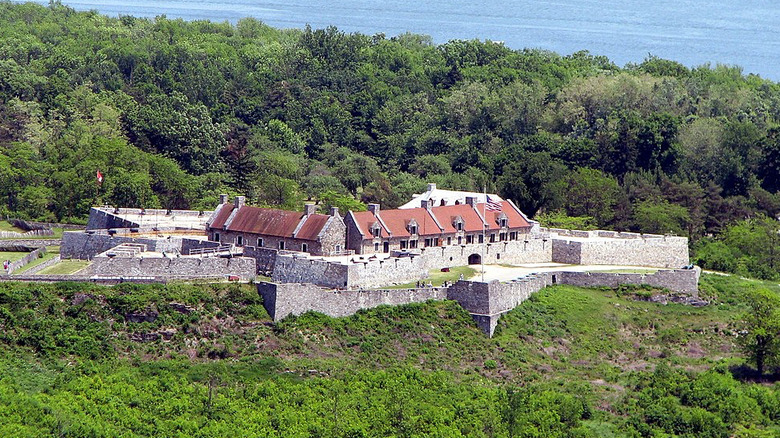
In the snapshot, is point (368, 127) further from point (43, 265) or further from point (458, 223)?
point (43, 265)

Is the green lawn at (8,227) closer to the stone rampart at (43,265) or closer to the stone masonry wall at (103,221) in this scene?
the stone masonry wall at (103,221)

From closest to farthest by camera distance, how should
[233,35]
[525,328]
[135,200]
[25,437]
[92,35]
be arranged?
[25,437]
[525,328]
[135,200]
[92,35]
[233,35]

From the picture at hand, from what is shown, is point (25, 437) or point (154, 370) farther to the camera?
point (154, 370)

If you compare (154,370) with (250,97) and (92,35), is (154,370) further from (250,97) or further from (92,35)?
(92,35)

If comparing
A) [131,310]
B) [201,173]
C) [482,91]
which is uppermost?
[482,91]

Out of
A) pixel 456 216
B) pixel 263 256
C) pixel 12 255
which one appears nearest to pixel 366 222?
pixel 263 256

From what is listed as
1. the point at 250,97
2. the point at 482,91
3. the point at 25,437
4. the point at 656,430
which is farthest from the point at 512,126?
the point at 25,437

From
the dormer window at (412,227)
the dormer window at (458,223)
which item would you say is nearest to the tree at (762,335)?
the dormer window at (458,223)
